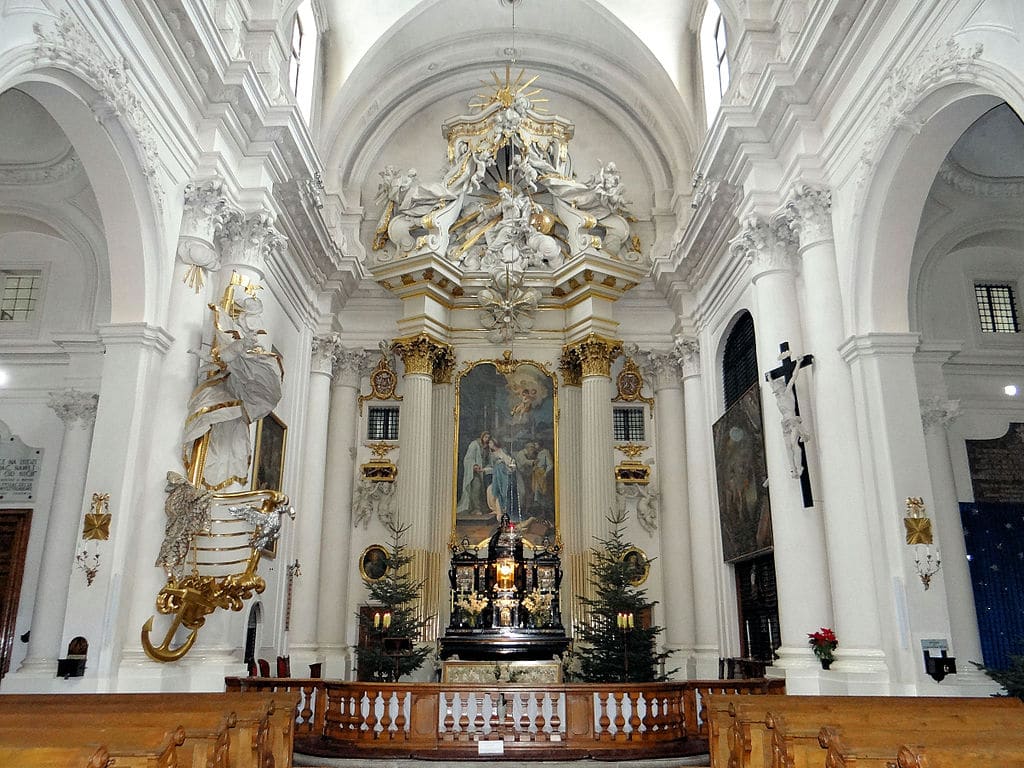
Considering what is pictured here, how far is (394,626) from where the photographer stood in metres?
13.1

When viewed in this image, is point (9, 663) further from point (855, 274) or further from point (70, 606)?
point (855, 274)

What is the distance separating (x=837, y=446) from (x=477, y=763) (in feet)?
17.1

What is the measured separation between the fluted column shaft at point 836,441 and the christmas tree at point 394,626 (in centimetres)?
614

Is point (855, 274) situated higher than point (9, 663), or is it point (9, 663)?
point (855, 274)

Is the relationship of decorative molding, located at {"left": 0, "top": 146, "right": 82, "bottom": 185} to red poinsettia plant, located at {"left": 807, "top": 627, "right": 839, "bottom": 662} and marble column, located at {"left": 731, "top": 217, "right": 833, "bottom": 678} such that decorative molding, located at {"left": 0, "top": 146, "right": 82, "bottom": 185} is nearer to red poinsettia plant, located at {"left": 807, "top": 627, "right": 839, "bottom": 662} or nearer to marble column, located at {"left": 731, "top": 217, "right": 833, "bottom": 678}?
marble column, located at {"left": 731, "top": 217, "right": 833, "bottom": 678}

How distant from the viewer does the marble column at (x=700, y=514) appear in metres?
15.0

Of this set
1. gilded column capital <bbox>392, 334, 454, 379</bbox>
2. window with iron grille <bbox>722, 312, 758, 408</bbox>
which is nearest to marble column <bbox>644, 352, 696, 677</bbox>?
window with iron grille <bbox>722, 312, 758, 408</bbox>

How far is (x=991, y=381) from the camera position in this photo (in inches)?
463

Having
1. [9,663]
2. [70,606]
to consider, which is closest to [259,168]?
[70,606]

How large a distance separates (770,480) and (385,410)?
8.80 metres

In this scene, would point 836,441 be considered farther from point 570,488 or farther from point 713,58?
point 713,58

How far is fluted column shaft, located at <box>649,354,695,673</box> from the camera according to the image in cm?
1565

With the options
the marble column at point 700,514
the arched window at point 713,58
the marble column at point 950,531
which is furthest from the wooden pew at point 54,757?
the arched window at point 713,58

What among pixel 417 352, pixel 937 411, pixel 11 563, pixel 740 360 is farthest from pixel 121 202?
pixel 937 411
